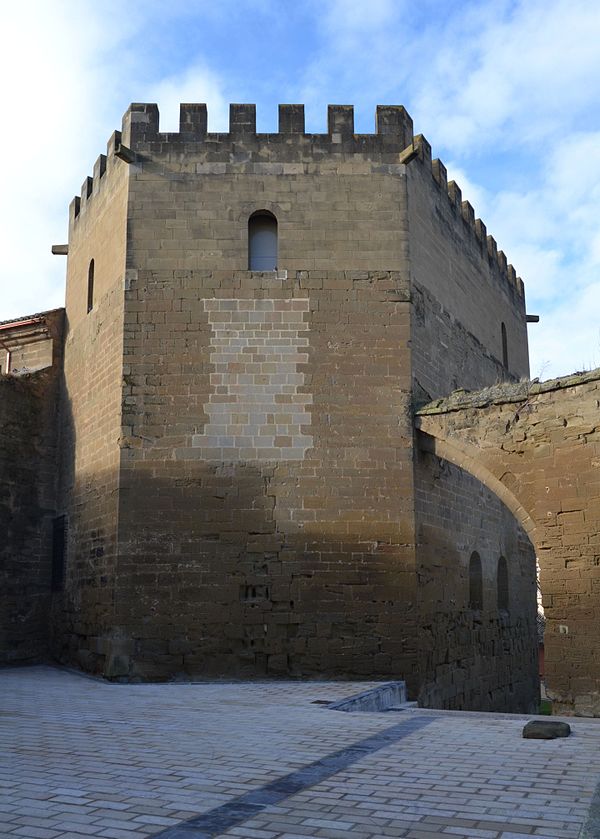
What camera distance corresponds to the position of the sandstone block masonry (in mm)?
10773

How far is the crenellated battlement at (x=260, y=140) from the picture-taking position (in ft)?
39.6

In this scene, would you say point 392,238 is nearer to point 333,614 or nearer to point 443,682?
point 333,614

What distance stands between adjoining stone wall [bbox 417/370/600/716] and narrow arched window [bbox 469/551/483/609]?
356 centimetres

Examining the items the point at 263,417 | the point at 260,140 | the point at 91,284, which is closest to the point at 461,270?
the point at 260,140

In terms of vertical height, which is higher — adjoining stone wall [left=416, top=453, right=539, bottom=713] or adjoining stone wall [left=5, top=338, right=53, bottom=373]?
adjoining stone wall [left=5, top=338, right=53, bottom=373]

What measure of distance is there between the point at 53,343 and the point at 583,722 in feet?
35.1

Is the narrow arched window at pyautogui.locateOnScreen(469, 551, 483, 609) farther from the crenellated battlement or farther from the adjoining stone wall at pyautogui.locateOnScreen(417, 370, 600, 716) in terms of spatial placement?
the crenellated battlement

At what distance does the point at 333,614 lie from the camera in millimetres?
10773

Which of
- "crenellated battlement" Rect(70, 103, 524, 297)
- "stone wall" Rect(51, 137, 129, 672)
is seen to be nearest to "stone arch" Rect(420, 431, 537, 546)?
"crenellated battlement" Rect(70, 103, 524, 297)

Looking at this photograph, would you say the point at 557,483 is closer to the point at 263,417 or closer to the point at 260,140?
the point at 263,417

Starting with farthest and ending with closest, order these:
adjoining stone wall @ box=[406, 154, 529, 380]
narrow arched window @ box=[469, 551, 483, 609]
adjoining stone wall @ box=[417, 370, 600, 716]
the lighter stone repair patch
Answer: narrow arched window @ box=[469, 551, 483, 609]
adjoining stone wall @ box=[406, 154, 529, 380]
the lighter stone repair patch
adjoining stone wall @ box=[417, 370, 600, 716]

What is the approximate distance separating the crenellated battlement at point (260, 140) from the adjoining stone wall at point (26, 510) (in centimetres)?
436

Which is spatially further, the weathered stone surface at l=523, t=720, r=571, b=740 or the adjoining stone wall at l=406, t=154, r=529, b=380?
the adjoining stone wall at l=406, t=154, r=529, b=380

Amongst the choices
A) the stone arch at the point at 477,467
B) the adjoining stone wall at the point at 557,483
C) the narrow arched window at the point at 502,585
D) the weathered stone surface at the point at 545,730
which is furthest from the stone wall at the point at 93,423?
the narrow arched window at the point at 502,585
